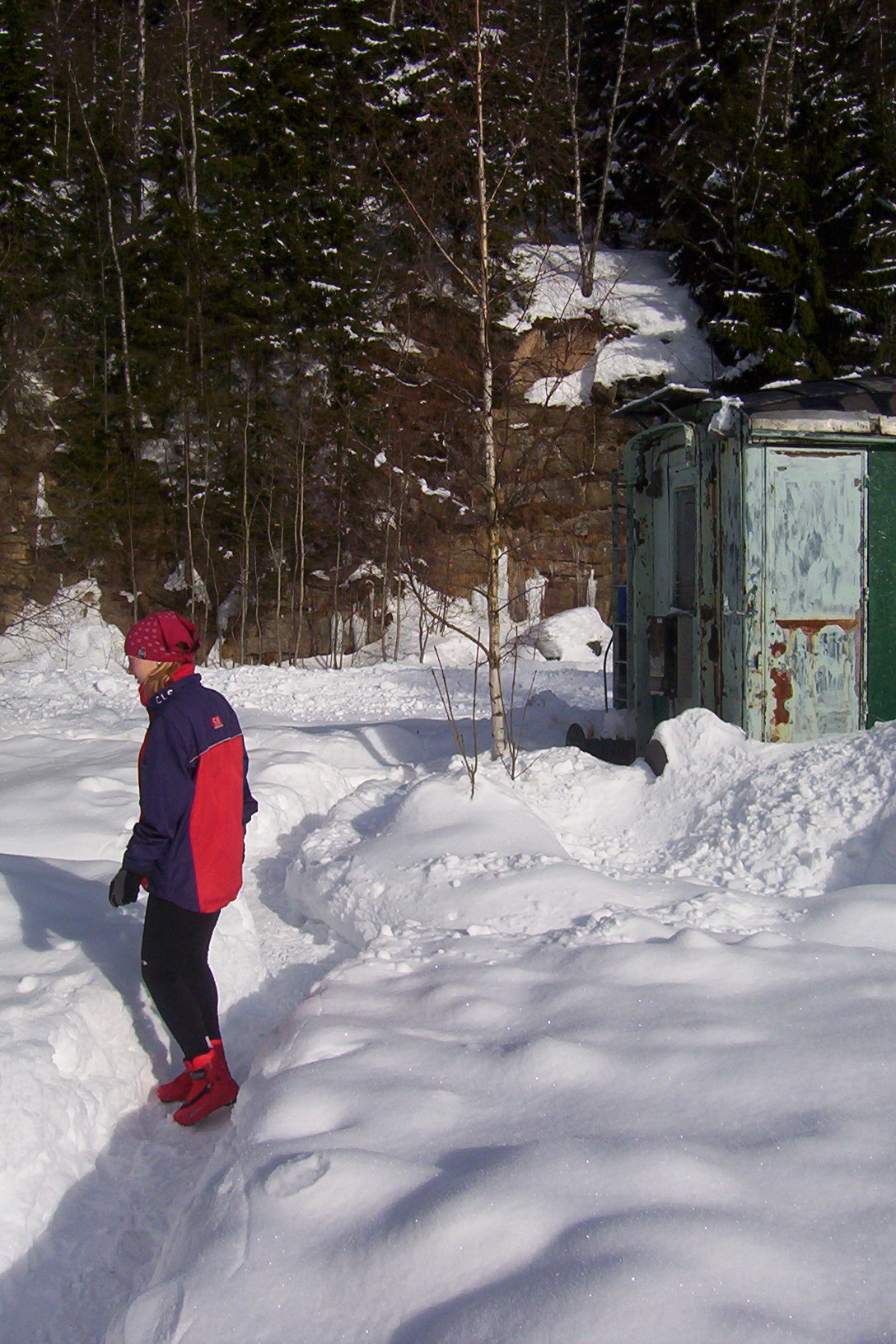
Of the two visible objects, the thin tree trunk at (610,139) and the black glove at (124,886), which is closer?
the black glove at (124,886)

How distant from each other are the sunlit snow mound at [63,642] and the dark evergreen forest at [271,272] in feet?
2.82

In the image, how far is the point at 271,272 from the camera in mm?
22906

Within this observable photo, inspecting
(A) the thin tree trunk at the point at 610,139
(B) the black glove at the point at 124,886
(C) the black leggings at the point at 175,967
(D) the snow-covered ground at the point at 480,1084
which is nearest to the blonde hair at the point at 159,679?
(B) the black glove at the point at 124,886

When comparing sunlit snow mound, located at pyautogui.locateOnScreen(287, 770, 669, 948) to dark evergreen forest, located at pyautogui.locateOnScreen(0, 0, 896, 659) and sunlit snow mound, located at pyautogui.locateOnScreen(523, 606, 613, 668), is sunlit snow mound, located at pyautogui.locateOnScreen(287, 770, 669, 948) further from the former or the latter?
dark evergreen forest, located at pyautogui.locateOnScreen(0, 0, 896, 659)

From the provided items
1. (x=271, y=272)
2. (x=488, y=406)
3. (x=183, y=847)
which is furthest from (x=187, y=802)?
(x=271, y=272)

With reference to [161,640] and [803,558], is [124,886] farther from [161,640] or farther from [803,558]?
[803,558]

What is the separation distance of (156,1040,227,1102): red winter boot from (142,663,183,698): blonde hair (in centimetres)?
120

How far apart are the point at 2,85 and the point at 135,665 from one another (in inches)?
978

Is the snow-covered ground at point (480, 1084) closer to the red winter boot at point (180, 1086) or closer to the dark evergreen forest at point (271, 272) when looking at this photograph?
the red winter boot at point (180, 1086)

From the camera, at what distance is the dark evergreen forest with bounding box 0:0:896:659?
67.9ft

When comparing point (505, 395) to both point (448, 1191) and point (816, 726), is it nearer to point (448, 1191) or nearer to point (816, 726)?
point (816, 726)

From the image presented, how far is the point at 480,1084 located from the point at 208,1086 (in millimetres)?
1024

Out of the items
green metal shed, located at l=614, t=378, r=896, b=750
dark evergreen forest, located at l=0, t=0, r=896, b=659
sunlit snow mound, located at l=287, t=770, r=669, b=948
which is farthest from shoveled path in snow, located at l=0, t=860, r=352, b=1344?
dark evergreen forest, located at l=0, t=0, r=896, b=659

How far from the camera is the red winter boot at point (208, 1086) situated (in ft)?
10.4
